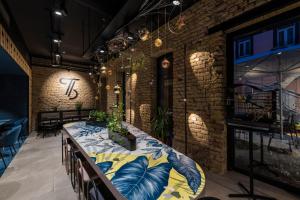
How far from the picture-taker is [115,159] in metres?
1.51

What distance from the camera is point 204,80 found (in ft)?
9.45

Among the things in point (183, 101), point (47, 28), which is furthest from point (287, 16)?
point (47, 28)

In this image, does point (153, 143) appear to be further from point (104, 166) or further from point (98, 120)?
point (98, 120)

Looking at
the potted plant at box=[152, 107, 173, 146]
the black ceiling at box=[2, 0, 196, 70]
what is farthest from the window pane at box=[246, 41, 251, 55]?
the potted plant at box=[152, 107, 173, 146]

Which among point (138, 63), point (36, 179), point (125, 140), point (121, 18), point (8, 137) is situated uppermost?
point (121, 18)

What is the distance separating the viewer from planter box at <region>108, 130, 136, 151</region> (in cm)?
175

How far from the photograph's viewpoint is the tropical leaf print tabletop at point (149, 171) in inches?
38.8

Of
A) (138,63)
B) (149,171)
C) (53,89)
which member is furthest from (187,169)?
(53,89)

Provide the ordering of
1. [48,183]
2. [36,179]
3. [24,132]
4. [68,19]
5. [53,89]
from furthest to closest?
[53,89]
[24,132]
[68,19]
[36,179]
[48,183]

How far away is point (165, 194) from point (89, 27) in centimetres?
467

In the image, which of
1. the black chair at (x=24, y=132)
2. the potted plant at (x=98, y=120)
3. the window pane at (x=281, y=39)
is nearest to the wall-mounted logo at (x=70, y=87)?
the black chair at (x=24, y=132)

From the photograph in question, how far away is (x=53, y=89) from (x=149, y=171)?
8.09m

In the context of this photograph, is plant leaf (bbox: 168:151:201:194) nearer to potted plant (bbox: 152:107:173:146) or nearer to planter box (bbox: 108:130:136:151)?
planter box (bbox: 108:130:136:151)

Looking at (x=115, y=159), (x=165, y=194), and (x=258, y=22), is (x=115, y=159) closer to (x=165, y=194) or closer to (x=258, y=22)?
(x=165, y=194)
